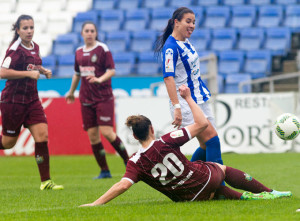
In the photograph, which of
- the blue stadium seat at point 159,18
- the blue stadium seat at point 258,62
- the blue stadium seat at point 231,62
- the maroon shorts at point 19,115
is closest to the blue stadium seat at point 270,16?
the blue stadium seat at point 258,62

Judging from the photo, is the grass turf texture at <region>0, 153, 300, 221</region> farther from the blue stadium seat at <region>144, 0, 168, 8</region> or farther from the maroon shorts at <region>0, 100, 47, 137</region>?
the blue stadium seat at <region>144, 0, 168, 8</region>

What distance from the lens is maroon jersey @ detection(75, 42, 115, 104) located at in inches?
340

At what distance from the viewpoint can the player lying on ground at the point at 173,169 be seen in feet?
16.2

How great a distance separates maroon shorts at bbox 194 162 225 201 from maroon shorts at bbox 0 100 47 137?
2793 millimetres

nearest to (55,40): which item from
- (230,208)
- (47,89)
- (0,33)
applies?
(0,33)

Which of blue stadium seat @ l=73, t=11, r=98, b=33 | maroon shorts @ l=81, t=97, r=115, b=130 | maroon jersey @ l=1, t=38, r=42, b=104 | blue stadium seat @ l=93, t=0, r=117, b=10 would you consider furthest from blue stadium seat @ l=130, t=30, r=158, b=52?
maroon jersey @ l=1, t=38, r=42, b=104

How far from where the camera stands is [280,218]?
4285mm

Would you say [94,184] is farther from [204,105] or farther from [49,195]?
[204,105]

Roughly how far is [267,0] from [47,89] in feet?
A: 26.8

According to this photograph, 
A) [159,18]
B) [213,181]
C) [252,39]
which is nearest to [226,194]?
[213,181]

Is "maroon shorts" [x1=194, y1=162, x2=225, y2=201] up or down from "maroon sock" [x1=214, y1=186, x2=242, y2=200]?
up

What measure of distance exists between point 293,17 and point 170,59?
13407 millimetres

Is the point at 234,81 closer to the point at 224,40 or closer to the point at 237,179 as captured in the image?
the point at 224,40

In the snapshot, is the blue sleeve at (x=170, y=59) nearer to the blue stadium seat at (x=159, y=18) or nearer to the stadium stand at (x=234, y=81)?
the stadium stand at (x=234, y=81)
